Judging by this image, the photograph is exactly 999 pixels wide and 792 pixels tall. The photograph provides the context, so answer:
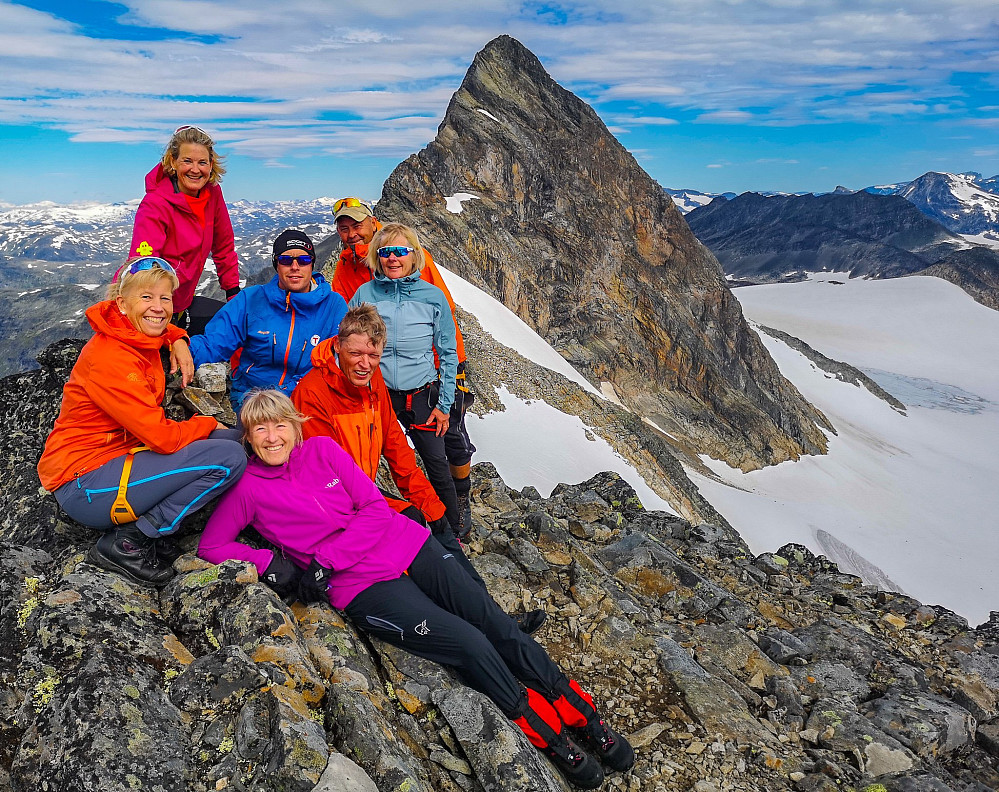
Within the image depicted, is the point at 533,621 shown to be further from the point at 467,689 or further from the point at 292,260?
the point at 292,260

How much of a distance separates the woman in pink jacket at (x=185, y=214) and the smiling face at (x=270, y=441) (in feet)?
7.45

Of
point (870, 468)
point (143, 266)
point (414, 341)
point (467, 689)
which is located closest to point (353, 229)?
point (414, 341)

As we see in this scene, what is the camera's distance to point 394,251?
22.4ft

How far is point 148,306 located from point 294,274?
6.05 ft

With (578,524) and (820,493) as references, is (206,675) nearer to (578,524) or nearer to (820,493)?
(578,524)

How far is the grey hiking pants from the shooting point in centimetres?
464

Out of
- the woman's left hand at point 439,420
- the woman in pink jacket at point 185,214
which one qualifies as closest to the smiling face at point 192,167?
the woman in pink jacket at point 185,214

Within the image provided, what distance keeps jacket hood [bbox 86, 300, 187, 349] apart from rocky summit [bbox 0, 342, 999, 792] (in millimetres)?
1748

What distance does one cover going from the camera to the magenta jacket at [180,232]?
648 cm

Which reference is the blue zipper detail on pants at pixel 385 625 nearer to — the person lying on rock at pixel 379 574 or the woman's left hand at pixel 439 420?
the person lying on rock at pixel 379 574

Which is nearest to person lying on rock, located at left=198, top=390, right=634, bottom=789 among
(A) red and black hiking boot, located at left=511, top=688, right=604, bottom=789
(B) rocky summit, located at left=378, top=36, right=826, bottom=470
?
(A) red and black hiking boot, located at left=511, top=688, right=604, bottom=789

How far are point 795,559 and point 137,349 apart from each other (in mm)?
11901

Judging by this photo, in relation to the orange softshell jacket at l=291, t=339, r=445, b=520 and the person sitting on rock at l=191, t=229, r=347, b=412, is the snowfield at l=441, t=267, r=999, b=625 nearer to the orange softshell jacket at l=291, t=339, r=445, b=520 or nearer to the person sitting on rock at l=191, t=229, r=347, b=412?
the person sitting on rock at l=191, t=229, r=347, b=412

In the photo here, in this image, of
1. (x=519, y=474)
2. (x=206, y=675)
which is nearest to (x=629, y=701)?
(x=206, y=675)
